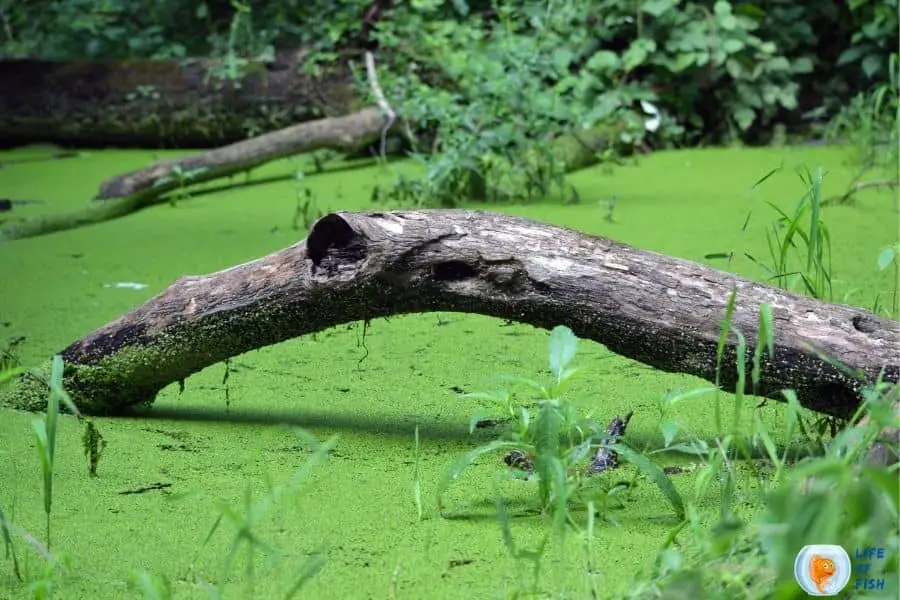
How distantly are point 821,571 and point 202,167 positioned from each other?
3.91 m

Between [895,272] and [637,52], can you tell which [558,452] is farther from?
[637,52]

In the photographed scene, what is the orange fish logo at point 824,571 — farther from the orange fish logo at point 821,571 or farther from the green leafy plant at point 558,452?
the green leafy plant at point 558,452

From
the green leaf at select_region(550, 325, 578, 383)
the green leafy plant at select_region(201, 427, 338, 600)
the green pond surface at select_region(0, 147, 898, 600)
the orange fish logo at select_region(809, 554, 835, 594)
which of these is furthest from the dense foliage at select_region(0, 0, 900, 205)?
the orange fish logo at select_region(809, 554, 835, 594)

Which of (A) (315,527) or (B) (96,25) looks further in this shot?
(B) (96,25)

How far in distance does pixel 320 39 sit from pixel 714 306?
451 centimetres

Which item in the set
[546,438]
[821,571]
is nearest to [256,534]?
[546,438]

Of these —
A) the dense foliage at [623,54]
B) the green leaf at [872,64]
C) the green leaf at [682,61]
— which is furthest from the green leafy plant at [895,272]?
the green leaf at [872,64]

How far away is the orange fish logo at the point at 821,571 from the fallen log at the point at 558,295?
63 centimetres

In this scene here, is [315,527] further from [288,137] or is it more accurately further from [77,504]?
[288,137]

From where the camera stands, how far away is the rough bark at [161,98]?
5.98 meters

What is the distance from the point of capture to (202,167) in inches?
193

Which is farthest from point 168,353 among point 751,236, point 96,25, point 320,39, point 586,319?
point 96,25

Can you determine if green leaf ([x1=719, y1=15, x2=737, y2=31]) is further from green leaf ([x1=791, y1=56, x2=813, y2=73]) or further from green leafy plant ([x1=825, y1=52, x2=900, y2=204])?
green leafy plant ([x1=825, y1=52, x2=900, y2=204])

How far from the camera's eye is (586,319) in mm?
2029
